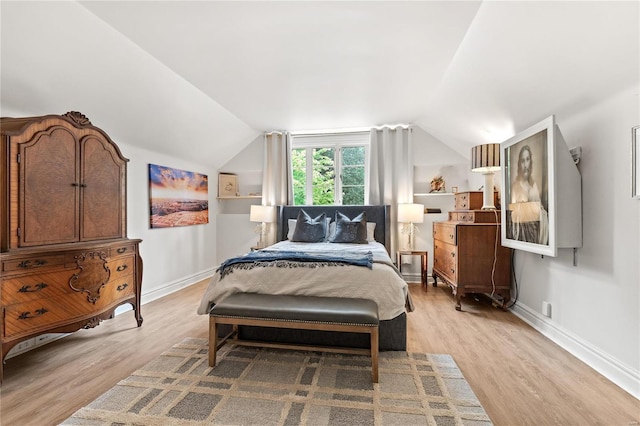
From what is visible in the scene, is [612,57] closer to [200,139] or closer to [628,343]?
[628,343]

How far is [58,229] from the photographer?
7.45 ft

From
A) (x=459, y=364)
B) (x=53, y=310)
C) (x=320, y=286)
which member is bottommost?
(x=459, y=364)

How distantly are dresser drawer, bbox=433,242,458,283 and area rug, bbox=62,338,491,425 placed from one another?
1.44m

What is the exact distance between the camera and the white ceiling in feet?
6.27

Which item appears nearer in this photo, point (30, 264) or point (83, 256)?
point (30, 264)

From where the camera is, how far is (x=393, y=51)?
8.54ft

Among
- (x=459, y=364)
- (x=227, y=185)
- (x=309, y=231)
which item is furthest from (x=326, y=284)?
(x=227, y=185)

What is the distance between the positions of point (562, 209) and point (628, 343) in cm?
95

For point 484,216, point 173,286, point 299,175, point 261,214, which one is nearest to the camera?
point 484,216

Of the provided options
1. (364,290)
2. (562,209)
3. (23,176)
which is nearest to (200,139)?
(23,176)

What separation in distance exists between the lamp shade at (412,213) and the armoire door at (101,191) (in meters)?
3.56

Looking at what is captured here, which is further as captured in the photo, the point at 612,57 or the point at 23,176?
the point at 23,176

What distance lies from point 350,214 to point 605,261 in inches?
122

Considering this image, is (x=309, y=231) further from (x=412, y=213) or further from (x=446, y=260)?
(x=446, y=260)
